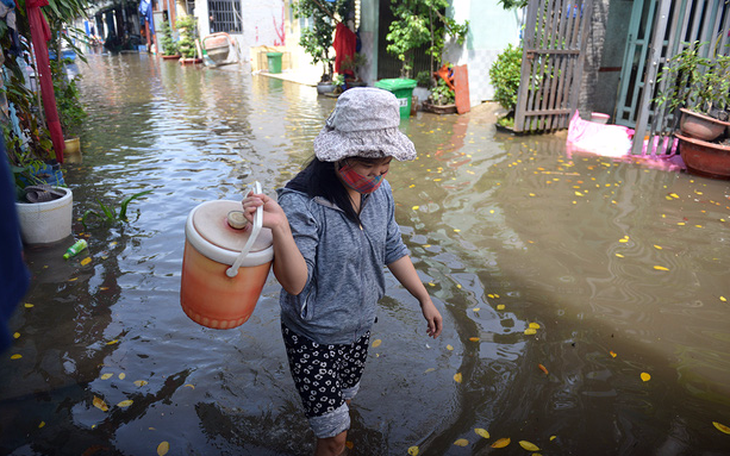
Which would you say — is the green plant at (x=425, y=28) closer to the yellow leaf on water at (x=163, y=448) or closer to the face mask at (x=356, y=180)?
the face mask at (x=356, y=180)

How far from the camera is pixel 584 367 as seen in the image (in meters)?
3.17

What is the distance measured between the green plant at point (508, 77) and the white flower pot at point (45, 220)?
7994 mm

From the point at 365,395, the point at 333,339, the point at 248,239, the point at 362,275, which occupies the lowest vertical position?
Answer: the point at 365,395

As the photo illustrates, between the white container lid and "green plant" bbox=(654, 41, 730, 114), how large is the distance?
7708 millimetres

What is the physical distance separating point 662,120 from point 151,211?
776 centimetres

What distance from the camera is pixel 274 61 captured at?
71.6ft

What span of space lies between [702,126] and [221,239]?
7.67 meters

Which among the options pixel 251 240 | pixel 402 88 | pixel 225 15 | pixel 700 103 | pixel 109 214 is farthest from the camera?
pixel 225 15

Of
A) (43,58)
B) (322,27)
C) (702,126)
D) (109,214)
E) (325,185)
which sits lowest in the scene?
(109,214)

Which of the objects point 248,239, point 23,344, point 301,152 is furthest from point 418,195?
point 248,239

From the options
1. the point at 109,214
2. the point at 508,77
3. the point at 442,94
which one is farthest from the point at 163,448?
the point at 442,94

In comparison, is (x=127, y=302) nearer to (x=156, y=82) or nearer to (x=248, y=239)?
(x=248, y=239)

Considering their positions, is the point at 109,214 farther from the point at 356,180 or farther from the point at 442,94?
the point at 442,94

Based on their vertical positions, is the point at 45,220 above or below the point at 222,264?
below
